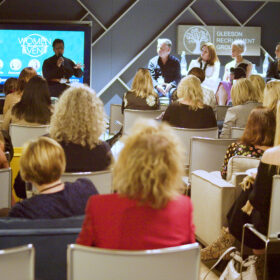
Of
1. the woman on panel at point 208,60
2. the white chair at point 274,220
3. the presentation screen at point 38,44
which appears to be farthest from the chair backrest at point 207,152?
the presentation screen at point 38,44

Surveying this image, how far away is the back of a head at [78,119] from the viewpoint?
3.40 metres

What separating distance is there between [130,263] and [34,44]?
8.52 m

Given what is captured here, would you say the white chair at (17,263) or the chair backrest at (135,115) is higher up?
the chair backrest at (135,115)

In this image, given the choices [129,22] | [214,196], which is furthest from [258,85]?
[129,22]

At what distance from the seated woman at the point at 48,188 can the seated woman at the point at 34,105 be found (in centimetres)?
253

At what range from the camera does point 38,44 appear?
386 inches

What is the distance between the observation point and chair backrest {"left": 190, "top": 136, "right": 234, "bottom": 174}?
171 inches

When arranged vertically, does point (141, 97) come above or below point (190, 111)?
above

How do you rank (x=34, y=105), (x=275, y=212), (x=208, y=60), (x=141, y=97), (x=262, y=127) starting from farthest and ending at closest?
(x=208, y=60) → (x=141, y=97) → (x=34, y=105) → (x=262, y=127) → (x=275, y=212)

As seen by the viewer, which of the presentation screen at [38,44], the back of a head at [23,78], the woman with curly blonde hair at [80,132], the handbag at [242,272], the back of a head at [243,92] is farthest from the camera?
the presentation screen at [38,44]

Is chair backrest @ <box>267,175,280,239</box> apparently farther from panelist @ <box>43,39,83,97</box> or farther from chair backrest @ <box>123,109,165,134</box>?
panelist @ <box>43,39,83,97</box>

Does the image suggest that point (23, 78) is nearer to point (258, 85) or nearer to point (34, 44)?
point (258, 85)

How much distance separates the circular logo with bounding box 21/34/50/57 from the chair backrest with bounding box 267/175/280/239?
754 centimetres

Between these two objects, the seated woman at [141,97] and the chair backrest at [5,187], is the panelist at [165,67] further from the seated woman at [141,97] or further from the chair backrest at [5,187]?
the chair backrest at [5,187]
